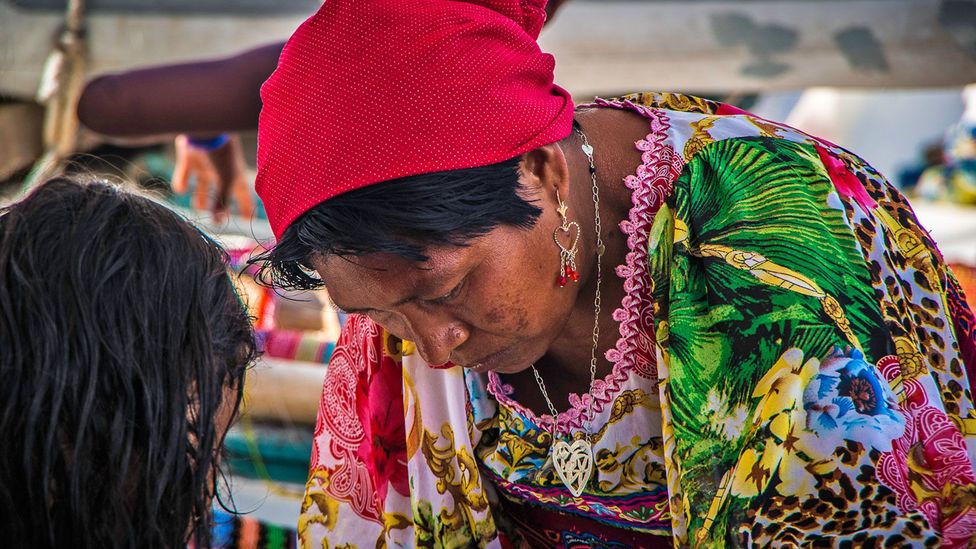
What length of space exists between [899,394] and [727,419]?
9.0 inches

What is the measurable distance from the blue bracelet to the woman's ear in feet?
7.06

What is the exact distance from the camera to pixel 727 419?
140cm

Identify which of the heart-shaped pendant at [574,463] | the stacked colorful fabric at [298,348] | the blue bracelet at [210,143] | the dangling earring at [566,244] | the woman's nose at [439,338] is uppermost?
the dangling earring at [566,244]

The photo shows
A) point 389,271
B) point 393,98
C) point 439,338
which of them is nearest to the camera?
point 393,98

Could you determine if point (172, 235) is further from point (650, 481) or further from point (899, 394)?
point (899, 394)

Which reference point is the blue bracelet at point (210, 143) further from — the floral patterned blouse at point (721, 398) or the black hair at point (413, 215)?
the black hair at point (413, 215)

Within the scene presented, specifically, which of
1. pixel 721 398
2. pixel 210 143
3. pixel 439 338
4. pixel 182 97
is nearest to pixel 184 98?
pixel 182 97

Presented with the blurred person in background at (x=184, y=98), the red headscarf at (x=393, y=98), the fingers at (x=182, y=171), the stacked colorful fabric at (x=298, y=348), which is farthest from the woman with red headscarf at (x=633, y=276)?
the fingers at (x=182, y=171)

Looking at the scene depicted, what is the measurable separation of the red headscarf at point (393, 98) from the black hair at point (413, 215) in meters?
0.02

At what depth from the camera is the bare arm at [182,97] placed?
2.58 m

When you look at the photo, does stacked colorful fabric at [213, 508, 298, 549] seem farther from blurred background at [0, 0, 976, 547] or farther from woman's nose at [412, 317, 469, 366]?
woman's nose at [412, 317, 469, 366]

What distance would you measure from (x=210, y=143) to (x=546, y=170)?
221 cm

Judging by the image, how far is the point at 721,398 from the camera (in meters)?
1.41

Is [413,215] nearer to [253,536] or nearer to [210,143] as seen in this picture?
[253,536]
